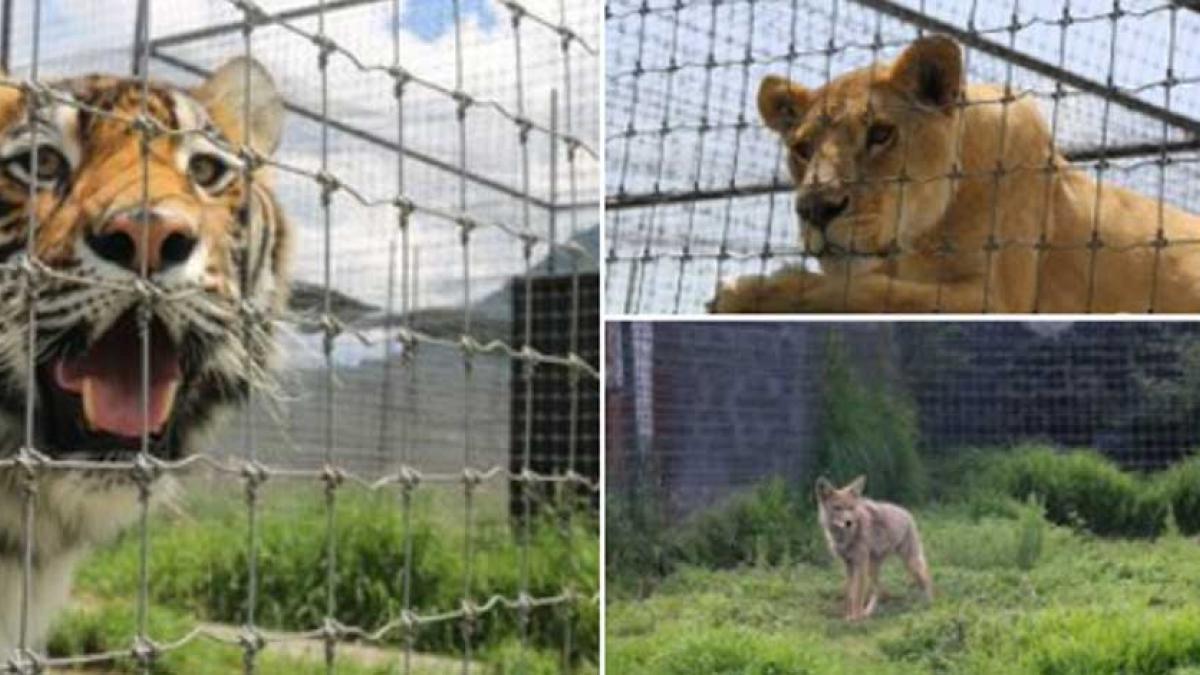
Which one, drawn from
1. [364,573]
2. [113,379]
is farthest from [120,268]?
[364,573]

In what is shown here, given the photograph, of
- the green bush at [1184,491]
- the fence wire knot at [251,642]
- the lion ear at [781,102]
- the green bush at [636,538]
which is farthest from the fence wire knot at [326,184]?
the green bush at [1184,491]

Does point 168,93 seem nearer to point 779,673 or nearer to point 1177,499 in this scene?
point 779,673

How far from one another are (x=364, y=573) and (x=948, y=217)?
7.01ft

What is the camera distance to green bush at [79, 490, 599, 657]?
141 inches

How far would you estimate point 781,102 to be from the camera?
2.18 m

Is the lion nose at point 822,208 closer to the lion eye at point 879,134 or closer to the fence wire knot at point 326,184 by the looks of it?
the lion eye at point 879,134

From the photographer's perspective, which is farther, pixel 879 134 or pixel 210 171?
pixel 879 134

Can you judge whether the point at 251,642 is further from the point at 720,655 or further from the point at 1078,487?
the point at 1078,487

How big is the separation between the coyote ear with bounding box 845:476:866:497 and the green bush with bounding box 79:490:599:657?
0.71 m

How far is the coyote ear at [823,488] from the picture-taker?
9.89 ft

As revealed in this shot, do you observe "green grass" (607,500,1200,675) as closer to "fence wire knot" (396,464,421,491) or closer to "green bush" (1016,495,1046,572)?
"green bush" (1016,495,1046,572)

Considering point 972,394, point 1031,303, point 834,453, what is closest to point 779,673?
point 834,453

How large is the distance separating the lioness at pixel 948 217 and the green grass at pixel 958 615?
1.02 meters

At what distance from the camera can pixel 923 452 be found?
3.02m
